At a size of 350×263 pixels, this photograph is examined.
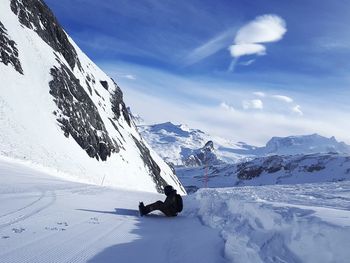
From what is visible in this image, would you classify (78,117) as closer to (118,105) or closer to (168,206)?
(118,105)

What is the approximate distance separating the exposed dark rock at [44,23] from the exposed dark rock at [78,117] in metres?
6.63

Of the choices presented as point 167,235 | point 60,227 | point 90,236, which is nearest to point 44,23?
point 167,235

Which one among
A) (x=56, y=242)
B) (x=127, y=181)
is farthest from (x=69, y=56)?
(x=56, y=242)

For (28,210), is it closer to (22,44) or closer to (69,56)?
(22,44)

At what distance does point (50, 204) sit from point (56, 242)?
461 cm

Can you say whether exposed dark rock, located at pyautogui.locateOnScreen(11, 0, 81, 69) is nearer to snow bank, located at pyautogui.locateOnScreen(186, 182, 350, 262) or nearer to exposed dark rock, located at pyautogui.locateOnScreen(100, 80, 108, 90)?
exposed dark rock, located at pyautogui.locateOnScreen(100, 80, 108, 90)

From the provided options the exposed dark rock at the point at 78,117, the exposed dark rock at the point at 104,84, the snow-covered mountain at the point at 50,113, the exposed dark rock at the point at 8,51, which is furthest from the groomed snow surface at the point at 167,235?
the exposed dark rock at the point at 104,84

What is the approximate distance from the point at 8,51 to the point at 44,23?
21.5 meters

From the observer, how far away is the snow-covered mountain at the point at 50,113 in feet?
130

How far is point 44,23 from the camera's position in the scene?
66.7 m

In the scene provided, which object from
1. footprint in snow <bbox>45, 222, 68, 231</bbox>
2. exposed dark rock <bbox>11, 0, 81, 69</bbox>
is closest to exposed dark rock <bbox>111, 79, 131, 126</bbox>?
exposed dark rock <bbox>11, 0, 81, 69</bbox>

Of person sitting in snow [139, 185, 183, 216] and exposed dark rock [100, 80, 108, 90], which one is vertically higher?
exposed dark rock [100, 80, 108, 90]

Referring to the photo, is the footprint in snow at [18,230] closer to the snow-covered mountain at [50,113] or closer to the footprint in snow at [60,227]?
the footprint in snow at [60,227]

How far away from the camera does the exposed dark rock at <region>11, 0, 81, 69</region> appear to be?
191ft
